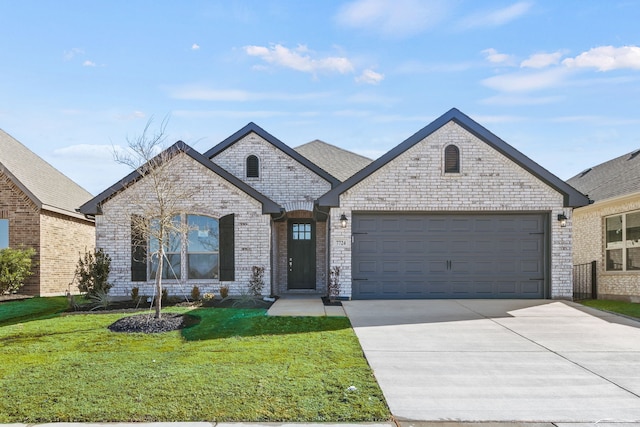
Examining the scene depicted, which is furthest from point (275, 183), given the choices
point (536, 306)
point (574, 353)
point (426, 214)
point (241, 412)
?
point (241, 412)

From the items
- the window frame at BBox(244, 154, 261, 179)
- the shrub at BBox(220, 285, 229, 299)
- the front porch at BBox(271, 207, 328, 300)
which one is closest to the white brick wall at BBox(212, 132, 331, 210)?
the window frame at BBox(244, 154, 261, 179)

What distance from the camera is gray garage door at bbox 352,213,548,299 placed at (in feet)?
44.4

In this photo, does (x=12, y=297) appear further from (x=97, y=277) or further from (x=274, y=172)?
(x=274, y=172)

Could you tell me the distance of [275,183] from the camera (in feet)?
54.4

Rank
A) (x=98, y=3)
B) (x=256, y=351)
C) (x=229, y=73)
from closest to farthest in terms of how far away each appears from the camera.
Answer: (x=256, y=351) → (x=98, y=3) → (x=229, y=73)

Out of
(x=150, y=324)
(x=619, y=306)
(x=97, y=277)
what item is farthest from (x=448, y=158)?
(x=97, y=277)

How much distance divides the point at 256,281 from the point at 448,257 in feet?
17.5

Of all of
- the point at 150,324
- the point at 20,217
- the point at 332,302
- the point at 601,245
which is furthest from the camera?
the point at 20,217

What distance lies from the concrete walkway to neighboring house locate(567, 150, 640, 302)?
345 inches

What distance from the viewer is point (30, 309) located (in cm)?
1295

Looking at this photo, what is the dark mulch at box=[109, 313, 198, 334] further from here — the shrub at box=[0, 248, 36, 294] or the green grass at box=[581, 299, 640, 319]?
the green grass at box=[581, 299, 640, 319]

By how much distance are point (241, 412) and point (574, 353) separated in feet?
17.4

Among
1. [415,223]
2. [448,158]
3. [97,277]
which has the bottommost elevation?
[97,277]

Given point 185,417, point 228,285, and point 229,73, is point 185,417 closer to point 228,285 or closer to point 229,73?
point 228,285
